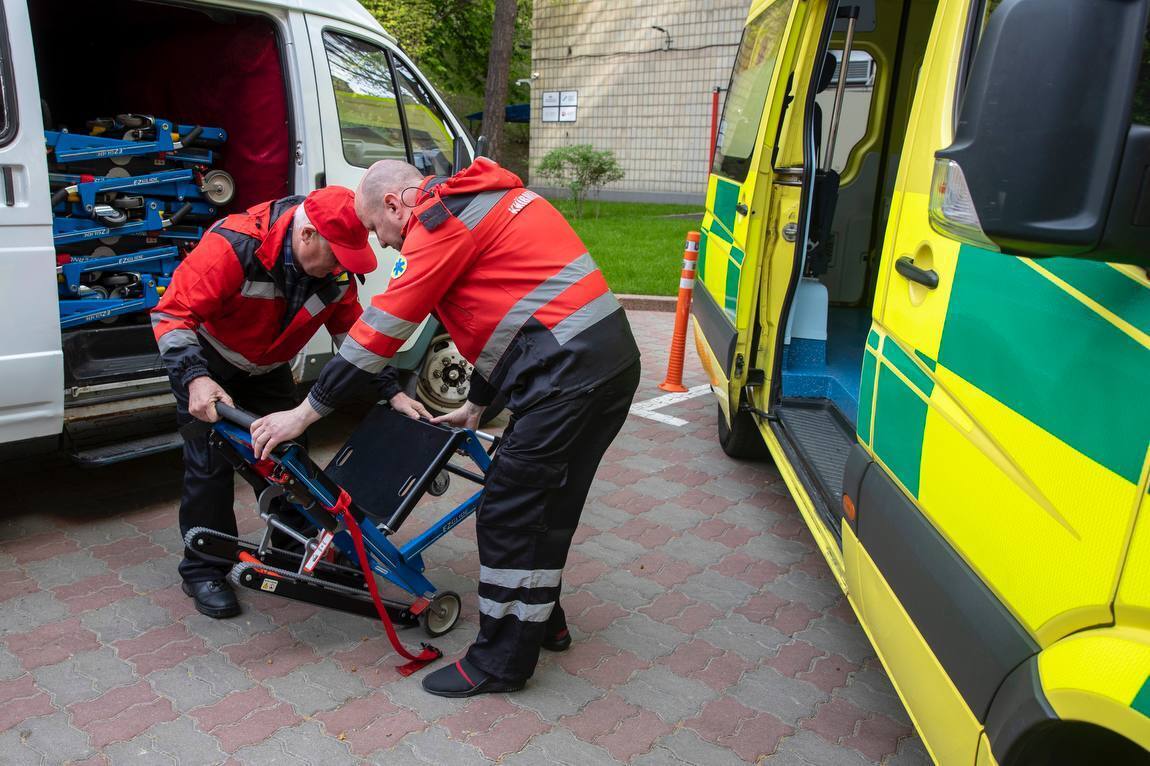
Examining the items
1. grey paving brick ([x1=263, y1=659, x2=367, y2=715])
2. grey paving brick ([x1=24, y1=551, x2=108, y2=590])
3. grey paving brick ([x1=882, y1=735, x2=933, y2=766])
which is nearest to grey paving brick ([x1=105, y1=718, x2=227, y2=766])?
grey paving brick ([x1=263, y1=659, x2=367, y2=715])

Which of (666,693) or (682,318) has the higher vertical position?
(682,318)

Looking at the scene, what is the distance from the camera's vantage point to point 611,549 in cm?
387

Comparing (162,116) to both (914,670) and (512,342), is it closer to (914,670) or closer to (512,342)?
(512,342)

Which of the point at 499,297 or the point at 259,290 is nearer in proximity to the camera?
the point at 499,297

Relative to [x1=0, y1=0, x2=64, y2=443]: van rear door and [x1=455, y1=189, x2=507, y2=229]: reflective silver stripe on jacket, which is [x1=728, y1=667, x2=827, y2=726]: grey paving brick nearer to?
[x1=455, y1=189, x2=507, y2=229]: reflective silver stripe on jacket

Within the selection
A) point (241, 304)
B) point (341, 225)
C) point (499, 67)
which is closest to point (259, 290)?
point (241, 304)

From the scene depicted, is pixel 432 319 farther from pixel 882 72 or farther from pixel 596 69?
pixel 596 69

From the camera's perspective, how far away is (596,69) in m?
17.5

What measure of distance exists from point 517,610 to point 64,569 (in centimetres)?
199

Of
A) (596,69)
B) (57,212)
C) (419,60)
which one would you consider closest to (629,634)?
(57,212)

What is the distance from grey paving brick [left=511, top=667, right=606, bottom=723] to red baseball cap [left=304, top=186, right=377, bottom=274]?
1440 mm

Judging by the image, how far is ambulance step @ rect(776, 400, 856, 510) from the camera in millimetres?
3379

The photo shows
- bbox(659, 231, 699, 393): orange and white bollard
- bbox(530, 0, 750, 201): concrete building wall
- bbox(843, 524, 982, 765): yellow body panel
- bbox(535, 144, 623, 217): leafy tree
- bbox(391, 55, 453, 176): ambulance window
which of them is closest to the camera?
bbox(843, 524, 982, 765): yellow body panel

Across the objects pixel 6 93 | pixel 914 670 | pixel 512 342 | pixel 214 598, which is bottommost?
pixel 214 598
